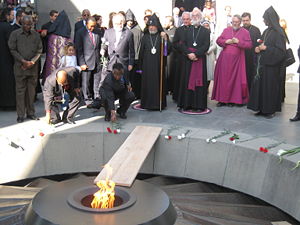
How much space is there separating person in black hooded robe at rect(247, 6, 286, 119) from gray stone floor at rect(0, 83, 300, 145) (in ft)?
0.73

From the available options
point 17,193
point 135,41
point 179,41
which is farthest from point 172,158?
point 135,41

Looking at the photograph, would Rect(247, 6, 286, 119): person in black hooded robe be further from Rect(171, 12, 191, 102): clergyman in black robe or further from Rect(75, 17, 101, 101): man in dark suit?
Rect(75, 17, 101, 101): man in dark suit

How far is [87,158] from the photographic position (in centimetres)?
631

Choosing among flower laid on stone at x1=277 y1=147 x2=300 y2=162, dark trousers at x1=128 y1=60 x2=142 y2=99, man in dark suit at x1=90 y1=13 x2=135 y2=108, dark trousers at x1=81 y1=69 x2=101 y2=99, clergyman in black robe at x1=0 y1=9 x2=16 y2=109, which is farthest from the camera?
dark trousers at x1=128 y1=60 x2=142 y2=99

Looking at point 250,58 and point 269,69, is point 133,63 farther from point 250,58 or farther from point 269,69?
point 250,58

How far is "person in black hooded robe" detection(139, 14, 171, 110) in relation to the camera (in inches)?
317

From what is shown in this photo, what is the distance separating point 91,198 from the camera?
4.38 meters

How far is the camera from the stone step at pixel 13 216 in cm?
426

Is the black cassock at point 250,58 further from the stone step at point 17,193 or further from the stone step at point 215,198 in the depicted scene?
the stone step at point 17,193

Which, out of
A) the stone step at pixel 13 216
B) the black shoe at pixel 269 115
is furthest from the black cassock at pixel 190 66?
the stone step at pixel 13 216

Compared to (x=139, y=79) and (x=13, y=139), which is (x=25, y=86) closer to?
(x=13, y=139)

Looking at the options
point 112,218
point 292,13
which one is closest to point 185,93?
point 112,218

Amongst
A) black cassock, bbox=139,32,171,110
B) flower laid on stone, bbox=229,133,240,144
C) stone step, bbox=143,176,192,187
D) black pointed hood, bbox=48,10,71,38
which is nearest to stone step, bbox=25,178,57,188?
stone step, bbox=143,176,192,187

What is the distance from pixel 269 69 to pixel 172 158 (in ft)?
8.62
